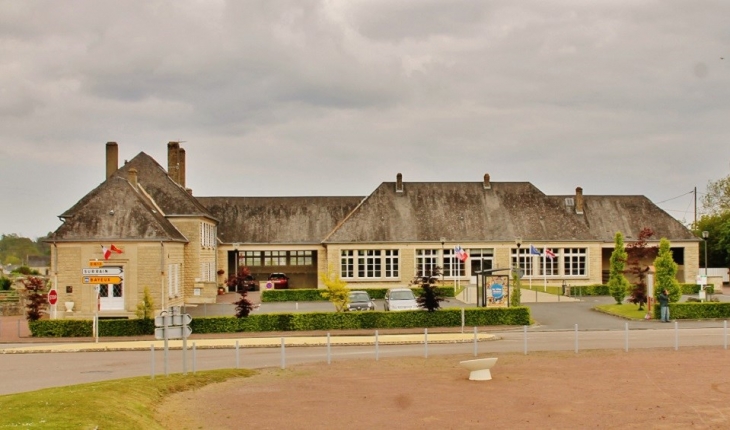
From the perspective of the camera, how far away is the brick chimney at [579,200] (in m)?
65.8

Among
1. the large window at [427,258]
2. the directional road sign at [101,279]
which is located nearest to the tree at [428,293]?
the directional road sign at [101,279]

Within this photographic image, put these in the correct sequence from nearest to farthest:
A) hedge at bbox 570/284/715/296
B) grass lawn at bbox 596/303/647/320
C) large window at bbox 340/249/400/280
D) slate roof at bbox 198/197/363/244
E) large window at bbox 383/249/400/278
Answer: grass lawn at bbox 596/303/647/320, hedge at bbox 570/284/715/296, large window at bbox 340/249/400/280, large window at bbox 383/249/400/278, slate roof at bbox 198/197/363/244

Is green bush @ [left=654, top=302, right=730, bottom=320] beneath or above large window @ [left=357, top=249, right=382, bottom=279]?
beneath

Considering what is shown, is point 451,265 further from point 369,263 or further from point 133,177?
point 133,177

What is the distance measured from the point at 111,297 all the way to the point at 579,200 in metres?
35.2

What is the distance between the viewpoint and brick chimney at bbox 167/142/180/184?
6228 cm

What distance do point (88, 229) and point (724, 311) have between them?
31.7 m

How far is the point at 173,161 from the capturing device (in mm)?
62406

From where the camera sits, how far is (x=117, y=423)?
16.5 meters

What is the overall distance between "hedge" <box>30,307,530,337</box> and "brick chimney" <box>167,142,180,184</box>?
24.4 m

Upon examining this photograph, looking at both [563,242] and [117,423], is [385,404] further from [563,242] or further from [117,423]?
[563,242]

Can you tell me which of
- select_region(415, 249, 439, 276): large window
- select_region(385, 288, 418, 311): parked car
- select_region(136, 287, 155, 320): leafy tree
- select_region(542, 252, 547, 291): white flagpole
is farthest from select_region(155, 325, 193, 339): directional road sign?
select_region(415, 249, 439, 276): large window

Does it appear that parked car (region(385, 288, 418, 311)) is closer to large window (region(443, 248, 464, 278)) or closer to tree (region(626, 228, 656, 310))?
tree (region(626, 228, 656, 310))

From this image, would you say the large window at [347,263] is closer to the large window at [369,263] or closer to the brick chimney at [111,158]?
the large window at [369,263]
